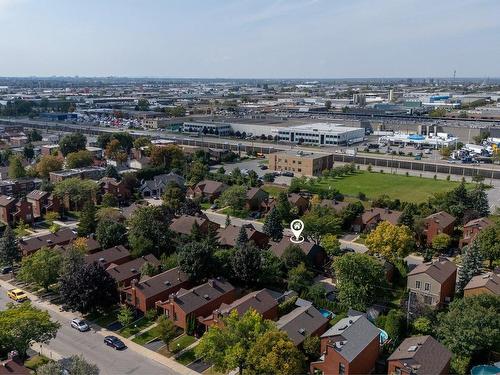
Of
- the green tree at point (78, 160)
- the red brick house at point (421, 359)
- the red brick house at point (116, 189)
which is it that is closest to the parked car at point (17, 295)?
the red brick house at point (116, 189)

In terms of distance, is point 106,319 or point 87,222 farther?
point 87,222

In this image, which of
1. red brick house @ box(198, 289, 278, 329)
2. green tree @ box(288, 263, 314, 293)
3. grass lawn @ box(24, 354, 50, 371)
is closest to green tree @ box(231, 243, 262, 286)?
→ green tree @ box(288, 263, 314, 293)

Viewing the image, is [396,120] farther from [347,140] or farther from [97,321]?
[97,321]

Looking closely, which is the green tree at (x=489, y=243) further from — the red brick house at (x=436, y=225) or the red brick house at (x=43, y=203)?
the red brick house at (x=43, y=203)

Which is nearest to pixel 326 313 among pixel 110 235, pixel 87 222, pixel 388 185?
pixel 110 235

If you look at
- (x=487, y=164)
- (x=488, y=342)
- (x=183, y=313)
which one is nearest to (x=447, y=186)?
(x=487, y=164)

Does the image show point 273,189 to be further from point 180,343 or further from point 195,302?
point 180,343
